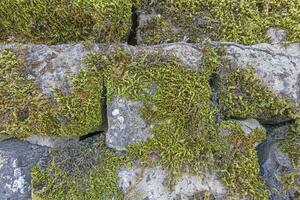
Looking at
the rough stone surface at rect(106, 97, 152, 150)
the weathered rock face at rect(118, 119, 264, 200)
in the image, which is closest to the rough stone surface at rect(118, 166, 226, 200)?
the weathered rock face at rect(118, 119, 264, 200)

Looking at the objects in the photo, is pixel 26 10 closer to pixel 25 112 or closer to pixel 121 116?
pixel 25 112

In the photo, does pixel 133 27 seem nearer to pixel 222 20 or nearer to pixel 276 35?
pixel 222 20

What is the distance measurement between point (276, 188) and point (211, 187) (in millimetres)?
299

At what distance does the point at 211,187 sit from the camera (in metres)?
1.56

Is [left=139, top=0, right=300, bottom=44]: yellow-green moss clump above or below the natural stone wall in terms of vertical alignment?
above

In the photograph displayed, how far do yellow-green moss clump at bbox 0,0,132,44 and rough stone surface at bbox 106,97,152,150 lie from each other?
389 millimetres

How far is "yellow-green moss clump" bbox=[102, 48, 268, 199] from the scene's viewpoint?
1567 mm

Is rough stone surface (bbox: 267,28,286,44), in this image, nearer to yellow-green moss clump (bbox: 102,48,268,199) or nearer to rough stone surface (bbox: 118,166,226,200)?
yellow-green moss clump (bbox: 102,48,268,199)

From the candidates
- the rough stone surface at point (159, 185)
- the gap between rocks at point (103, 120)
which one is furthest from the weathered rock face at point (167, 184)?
the gap between rocks at point (103, 120)

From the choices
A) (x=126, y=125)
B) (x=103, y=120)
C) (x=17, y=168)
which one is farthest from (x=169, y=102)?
(x=17, y=168)

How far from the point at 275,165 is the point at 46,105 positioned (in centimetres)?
105

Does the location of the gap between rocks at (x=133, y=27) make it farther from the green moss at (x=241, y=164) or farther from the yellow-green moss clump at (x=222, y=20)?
the green moss at (x=241, y=164)

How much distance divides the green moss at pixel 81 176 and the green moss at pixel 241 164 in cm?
44

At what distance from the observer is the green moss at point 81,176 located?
1.57 m
